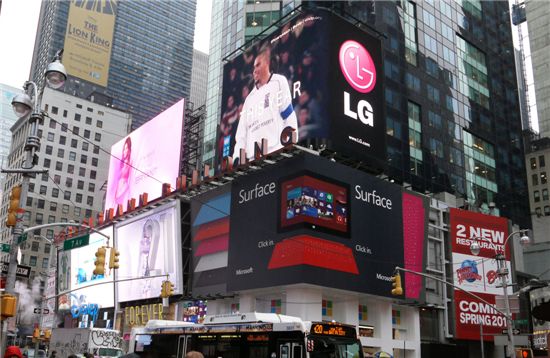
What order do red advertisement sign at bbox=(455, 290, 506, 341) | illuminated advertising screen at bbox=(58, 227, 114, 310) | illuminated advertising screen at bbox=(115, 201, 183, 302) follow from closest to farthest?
red advertisement sign at bbox=(455, 290, 506, 341) → illuminated advertising screen at bbox=(115, 201, 183, 302) → illuminated advertising screen at bbox=(58, 227, 114, 310)

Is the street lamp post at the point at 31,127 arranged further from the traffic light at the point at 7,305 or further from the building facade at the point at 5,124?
the building facade at the point at 5,124

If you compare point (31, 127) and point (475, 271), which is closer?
point (31, 127)

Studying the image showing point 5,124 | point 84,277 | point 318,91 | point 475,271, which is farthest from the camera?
point 5,124

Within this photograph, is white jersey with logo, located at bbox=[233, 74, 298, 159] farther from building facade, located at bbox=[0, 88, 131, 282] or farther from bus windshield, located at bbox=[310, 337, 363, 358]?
building facade, located at bbox=[0, 88, 131, 282]

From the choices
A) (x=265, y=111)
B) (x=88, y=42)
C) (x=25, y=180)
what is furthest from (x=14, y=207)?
(x=88, y=42)

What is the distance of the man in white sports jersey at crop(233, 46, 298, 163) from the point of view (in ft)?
170

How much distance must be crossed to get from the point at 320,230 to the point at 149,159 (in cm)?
2740

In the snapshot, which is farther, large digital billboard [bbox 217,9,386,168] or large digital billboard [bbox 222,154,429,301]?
large digital billboard [bbox 217,9,386,168]

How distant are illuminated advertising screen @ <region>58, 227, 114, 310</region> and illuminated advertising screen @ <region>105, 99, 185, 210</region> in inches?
233

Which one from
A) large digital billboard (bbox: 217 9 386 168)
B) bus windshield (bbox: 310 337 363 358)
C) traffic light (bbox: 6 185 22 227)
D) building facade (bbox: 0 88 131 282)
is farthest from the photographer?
building facade (bbox: 0 88 131 282)

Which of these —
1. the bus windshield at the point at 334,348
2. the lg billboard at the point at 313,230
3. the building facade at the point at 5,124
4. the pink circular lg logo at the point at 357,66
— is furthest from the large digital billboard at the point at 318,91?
the building facade at the point at 5,124

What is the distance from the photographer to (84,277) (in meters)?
68.3

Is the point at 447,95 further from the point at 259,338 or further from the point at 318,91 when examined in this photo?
the point at 259,338

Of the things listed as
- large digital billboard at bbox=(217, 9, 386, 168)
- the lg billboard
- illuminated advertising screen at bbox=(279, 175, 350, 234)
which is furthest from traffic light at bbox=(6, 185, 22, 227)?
large digital billboard at bbox=(217, 9, 386, 168)
